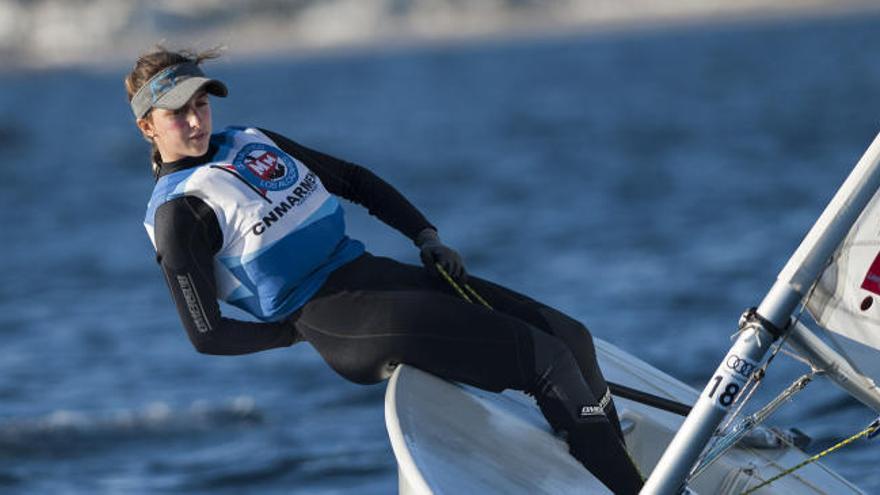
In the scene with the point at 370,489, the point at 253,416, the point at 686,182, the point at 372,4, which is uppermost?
the point at 370,489

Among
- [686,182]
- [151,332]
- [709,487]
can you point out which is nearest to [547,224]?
[686,182]

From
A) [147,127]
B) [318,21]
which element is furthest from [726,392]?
[318,21]

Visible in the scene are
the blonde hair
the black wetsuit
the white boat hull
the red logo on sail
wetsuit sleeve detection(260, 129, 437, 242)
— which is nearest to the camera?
the red logo on sail

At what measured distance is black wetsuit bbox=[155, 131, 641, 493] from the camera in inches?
164

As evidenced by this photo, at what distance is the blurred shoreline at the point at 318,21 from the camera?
134m

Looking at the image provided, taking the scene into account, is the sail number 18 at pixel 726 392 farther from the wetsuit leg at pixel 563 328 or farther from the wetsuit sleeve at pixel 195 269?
the wetsuit sleeve at pixel 195 269

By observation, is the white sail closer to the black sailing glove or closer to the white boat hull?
the white boat hull

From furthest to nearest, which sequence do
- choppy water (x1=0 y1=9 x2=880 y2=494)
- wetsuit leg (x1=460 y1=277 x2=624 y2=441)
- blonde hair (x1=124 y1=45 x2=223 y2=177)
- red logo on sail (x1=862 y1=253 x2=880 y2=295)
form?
choppy water (x1=0 y1=9 x2=880 y2=494), wetsuit leg (x1=460 y1=277 x2=624 y2=441), blonde hair (x1=124 y1=45 x2=223 y2=177), red logo on sail (x1=862 y1=253 x2=880 y2=295)

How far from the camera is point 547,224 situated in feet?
57.4

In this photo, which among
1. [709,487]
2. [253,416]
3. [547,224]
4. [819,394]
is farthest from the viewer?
[547,224]

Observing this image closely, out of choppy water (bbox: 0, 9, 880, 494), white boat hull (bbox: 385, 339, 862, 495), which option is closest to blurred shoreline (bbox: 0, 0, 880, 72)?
choppy water (bbox: 0, 9, 880, 494)

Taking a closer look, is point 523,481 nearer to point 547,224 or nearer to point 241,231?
point 241,231

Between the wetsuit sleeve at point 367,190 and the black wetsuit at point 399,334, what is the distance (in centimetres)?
29

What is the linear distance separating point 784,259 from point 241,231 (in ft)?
28.5
